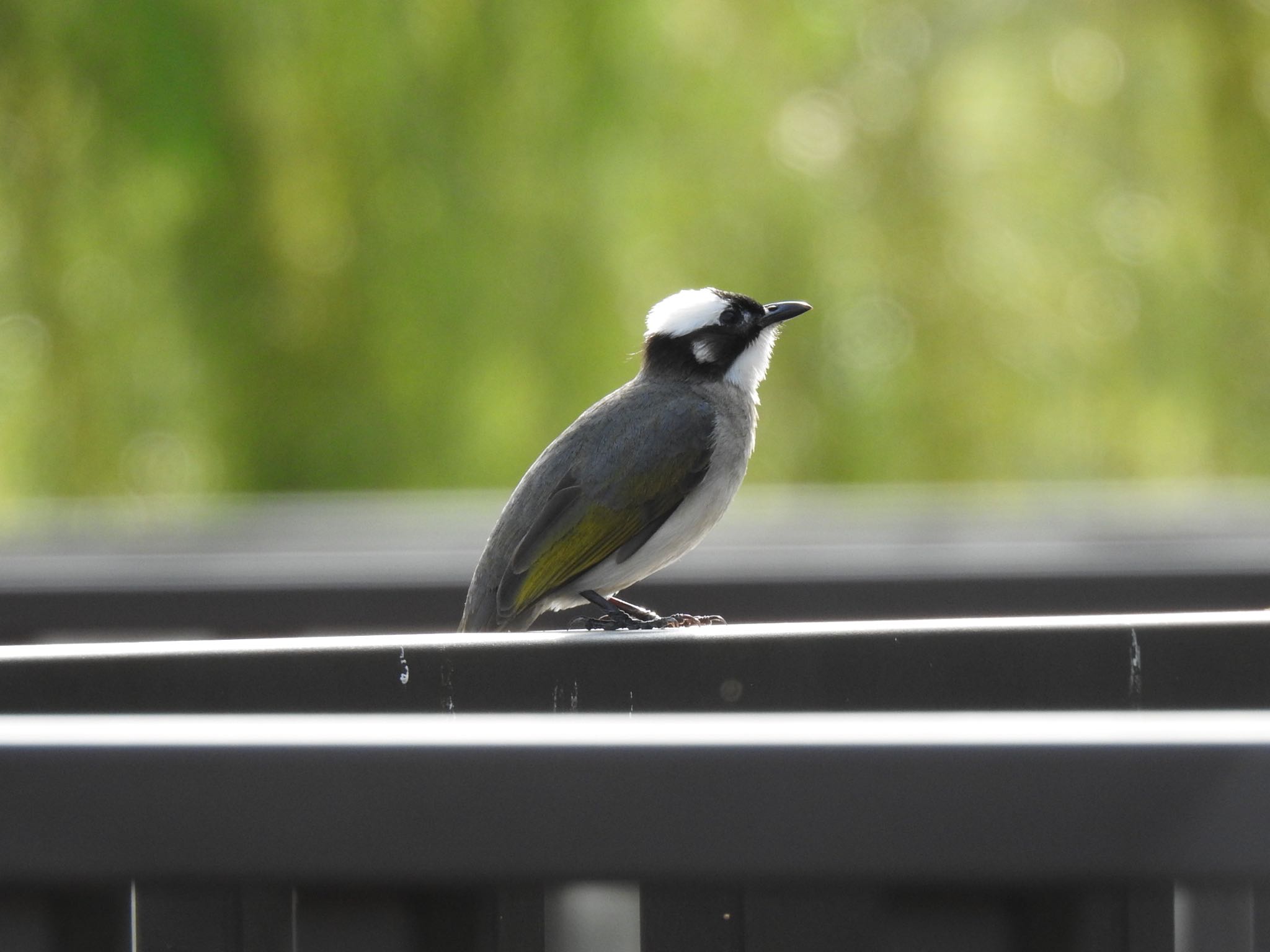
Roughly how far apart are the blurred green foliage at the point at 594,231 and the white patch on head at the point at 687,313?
12.9 feet

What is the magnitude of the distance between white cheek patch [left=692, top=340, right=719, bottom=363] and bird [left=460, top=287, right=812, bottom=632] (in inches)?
6.3

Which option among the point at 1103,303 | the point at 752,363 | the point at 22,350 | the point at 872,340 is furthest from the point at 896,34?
the point at 752,363

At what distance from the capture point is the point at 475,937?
4.02 feet

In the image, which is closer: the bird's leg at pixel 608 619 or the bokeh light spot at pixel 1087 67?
the bird's leg at pixel 608 619

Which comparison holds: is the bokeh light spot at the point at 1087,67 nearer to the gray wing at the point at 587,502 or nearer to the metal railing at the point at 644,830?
the gray wing at the point at 587,502

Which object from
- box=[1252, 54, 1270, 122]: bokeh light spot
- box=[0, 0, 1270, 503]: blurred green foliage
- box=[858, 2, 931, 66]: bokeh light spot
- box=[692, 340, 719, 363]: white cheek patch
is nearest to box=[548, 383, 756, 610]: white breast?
box=[692, 340, 719, 363]: white cheek patch

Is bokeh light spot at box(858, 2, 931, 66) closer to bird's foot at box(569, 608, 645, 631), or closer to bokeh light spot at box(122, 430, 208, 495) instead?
bokeh light spot at box(122, 430, 208, 495)

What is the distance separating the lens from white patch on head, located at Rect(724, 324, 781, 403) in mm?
4152

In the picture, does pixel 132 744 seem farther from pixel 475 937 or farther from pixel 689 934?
pixel 689 934

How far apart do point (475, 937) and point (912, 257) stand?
7.91 meters

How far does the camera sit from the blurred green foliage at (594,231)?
801 cm

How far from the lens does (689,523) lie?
361 cm

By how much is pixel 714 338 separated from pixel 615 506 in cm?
82

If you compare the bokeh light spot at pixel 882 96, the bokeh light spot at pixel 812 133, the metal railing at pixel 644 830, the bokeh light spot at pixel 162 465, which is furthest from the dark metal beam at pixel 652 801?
the bokeh light spot at pixel 882 96
